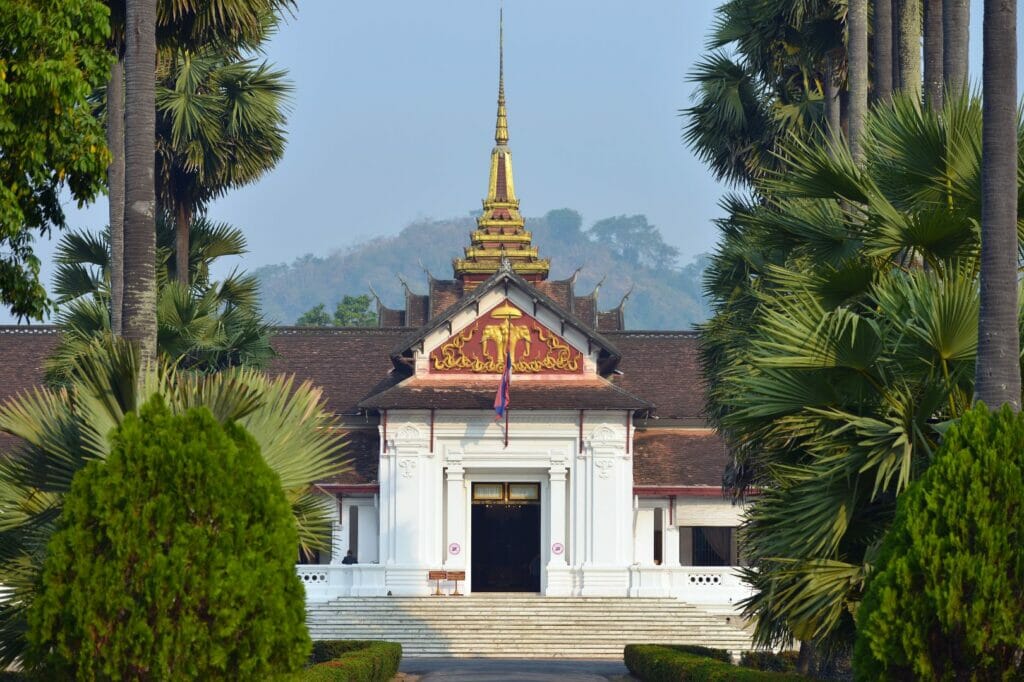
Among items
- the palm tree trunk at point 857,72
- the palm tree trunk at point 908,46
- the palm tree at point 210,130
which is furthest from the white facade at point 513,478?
the palm tree trunk at point 908,46

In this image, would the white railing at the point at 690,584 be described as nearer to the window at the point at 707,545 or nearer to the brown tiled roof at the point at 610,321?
the window at the point at 707,545

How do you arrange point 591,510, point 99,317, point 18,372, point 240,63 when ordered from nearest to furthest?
point 99,317 → point 240,63 → point 591,510 → point 18,372

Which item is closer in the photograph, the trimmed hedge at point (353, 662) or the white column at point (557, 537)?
the trimmed hedge at point (353, 662)

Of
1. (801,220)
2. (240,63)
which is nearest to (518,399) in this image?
(240,63)

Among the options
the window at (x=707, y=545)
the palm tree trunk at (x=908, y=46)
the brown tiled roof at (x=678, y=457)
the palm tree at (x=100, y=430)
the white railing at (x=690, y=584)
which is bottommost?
the white railing at (x=690, y=584)

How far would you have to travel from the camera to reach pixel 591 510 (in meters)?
43.2

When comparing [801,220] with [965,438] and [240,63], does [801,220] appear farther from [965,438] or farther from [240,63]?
[240,63]

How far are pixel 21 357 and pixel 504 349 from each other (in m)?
14.1

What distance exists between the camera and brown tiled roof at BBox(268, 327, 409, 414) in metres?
48.9

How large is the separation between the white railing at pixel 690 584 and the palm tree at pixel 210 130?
1307 centimetres

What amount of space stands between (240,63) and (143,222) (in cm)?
1677

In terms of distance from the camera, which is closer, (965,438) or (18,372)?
(965,438)

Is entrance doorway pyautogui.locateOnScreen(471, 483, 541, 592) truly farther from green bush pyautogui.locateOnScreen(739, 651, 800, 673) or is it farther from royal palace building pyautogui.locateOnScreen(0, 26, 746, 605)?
green bush pyautogui.locateOnScreen(739, 651, 800, 673)

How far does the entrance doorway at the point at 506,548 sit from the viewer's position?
45.6 metres
